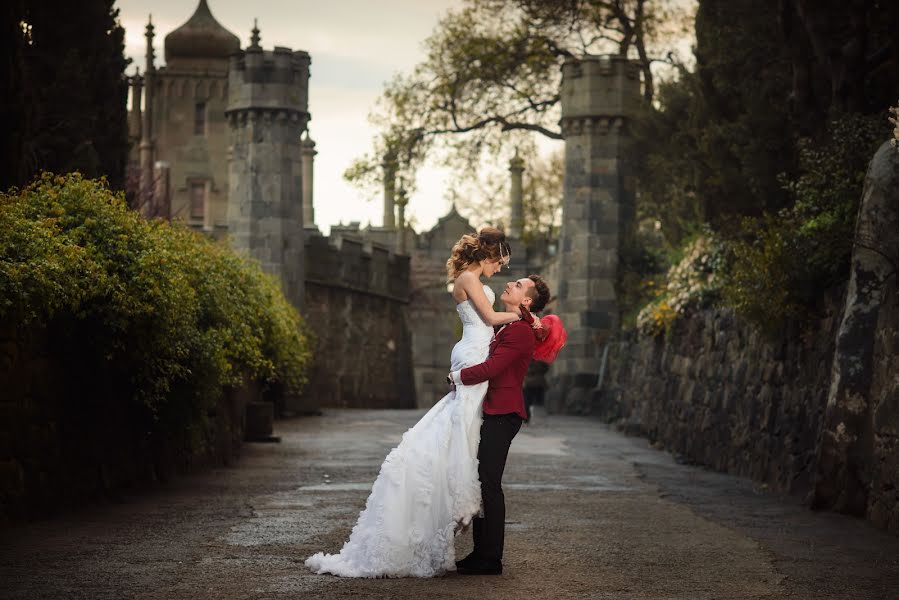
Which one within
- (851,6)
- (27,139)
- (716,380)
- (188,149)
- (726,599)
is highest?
(188,149)

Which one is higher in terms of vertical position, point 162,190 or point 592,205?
point 162,190

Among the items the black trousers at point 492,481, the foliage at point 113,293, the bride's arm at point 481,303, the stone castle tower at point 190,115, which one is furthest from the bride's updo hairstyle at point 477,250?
the stone castle tower at point 190,115

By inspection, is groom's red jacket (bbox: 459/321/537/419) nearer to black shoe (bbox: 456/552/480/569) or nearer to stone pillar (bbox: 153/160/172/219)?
black shoe (bbox: 456/552/480/569)

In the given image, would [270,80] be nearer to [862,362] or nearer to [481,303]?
[862,362]

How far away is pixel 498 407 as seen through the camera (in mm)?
8352

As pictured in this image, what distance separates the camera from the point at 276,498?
12.4 meters

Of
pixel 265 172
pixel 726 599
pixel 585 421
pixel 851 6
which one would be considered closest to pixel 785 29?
pixel 851 6

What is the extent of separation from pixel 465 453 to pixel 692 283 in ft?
42.7

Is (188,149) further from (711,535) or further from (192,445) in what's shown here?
(711,535)

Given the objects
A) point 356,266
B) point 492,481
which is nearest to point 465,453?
point 492,481

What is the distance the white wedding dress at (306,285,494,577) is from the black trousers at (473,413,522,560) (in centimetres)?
4

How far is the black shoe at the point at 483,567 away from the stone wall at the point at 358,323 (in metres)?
26.3

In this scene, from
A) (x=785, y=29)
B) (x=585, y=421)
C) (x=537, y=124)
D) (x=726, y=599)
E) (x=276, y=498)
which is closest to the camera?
(x=726, y=599)

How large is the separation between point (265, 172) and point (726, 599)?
26.8m
